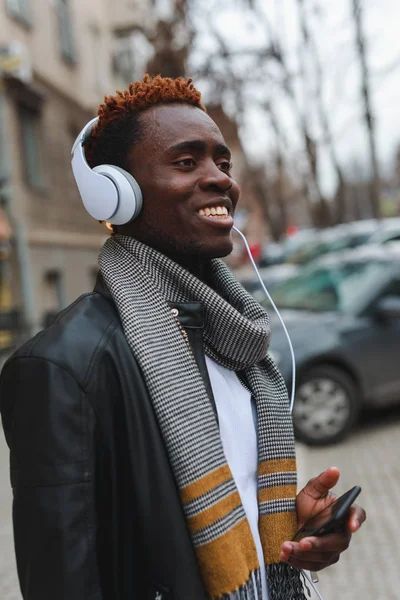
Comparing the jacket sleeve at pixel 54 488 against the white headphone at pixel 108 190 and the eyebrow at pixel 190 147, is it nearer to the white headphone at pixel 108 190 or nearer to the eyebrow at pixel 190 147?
the white headphone at pixel 108 190

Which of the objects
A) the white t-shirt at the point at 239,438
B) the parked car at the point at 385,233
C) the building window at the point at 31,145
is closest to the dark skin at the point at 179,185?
the white t-shirt at the point at 239,438

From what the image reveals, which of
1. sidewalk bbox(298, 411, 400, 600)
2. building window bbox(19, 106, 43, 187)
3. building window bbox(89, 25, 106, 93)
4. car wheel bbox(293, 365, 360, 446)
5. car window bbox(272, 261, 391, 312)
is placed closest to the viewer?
sidewalk bbox(298, 411, 400, 600)

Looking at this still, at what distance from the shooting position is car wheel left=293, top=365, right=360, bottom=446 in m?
5.79

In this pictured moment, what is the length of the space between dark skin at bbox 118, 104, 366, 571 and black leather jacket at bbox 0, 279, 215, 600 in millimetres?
310

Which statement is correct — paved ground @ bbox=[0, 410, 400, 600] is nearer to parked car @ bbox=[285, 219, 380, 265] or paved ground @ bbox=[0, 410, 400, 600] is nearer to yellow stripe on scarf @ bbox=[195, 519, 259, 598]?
yellow stripe on scarf @ bbox=[195, 519, 259, 598]

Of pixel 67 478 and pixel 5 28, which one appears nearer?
pixel 67 478

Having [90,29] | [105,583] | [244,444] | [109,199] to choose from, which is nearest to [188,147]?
[109,199]

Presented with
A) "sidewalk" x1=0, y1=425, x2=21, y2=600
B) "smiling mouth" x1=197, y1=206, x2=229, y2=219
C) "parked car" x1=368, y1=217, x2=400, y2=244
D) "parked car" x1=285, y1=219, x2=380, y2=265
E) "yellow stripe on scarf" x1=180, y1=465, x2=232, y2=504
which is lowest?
"sidewalk" x1=0, y1=425, x2=21, y2=600

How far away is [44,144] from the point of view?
1440 centimetres

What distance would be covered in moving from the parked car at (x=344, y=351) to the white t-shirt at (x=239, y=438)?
3980 millimetres

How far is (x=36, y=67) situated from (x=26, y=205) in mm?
3486

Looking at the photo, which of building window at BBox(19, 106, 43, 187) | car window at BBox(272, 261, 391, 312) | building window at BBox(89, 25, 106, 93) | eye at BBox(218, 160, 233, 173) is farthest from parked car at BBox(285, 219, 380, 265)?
eye at BBox(218, 160, 233, 173)

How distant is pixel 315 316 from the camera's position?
20.7 ft

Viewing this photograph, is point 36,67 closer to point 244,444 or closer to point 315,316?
point 315,316
